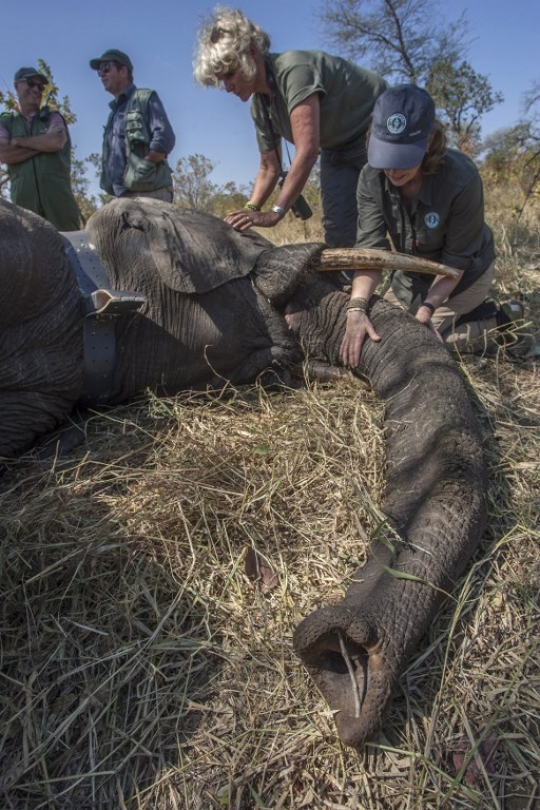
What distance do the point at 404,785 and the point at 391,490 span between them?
104 cm

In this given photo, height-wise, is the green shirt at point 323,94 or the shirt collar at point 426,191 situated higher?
the green shirt at point 323,94

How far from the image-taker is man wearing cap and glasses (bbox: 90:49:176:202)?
18.8ft

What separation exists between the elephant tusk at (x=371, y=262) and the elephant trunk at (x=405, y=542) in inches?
17.9

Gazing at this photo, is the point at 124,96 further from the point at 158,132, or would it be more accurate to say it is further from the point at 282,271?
the point at 282,271

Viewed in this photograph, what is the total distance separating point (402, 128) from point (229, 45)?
148cm

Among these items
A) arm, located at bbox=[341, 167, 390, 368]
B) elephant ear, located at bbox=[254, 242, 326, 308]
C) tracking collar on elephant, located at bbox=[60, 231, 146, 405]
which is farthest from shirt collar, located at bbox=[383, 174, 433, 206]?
tracking collar on elephant, located at bbox=[60, 231, 146, 405]

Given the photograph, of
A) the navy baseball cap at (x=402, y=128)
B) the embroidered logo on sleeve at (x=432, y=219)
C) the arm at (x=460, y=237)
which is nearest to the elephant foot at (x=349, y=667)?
the arm at (x=460, y=237)

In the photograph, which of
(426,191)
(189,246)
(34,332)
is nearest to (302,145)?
(426,191)

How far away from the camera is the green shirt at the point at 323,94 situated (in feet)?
13.3

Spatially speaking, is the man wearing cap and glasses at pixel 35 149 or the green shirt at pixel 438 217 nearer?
the green shirt at pixel 438 217

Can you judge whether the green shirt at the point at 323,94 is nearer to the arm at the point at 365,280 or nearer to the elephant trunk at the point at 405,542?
the arm at the point at 365,280

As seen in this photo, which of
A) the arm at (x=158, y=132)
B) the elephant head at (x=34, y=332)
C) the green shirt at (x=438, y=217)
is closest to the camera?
the elephant head at (x=34, y=332)

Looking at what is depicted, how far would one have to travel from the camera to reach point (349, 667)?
1.74 metres

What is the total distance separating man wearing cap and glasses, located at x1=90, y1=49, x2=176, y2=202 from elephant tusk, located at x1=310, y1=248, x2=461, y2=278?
2.96 metres
